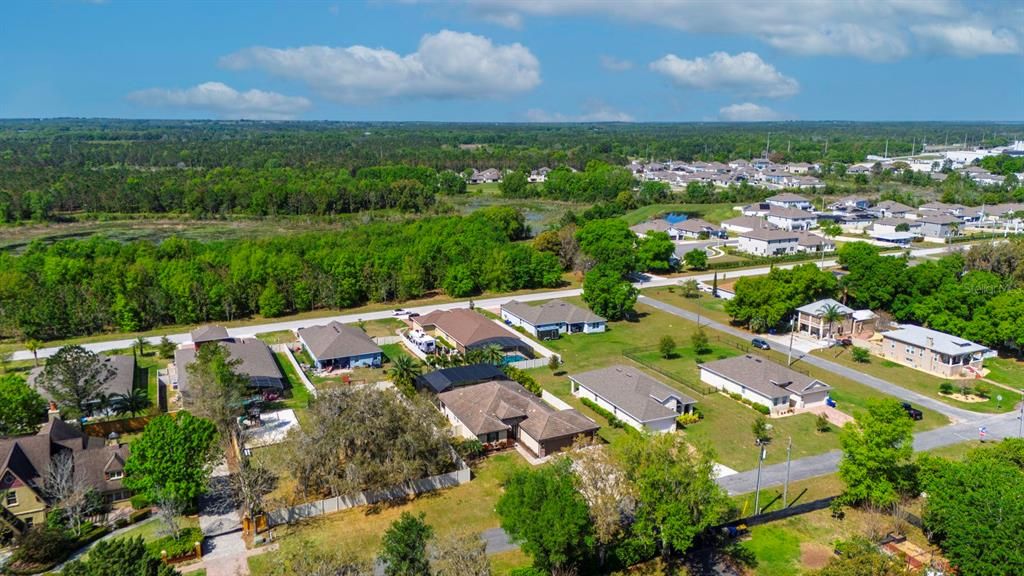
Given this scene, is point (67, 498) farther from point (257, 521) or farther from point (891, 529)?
point (891, 529)

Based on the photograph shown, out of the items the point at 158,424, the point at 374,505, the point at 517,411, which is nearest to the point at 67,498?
the point at 158,424

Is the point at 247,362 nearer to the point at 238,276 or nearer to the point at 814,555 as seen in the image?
the point at 238,276

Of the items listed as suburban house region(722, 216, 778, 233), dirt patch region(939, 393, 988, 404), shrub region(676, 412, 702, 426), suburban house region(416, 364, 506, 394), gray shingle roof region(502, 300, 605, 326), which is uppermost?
suburban house region(722, 216, 778, 233)

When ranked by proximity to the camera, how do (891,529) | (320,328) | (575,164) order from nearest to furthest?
(891,529)
(320,328)
(575,164)

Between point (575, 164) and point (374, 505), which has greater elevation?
point (575, 164)

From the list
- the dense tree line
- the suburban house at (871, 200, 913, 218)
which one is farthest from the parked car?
the suburban house at (871, 200, 913, 218)

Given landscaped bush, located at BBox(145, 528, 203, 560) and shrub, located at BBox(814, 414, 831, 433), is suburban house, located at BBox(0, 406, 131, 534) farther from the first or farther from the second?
shrub, located at BBox(814, 414, 831, 433)

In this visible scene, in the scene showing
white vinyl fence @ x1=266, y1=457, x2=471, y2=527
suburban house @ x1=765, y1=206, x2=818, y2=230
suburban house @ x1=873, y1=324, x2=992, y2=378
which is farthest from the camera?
suburban house @ x1=765, y1=206, x2=818, y2=230
